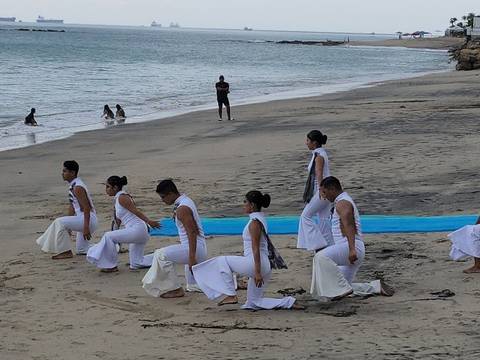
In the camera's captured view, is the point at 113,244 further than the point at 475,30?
No

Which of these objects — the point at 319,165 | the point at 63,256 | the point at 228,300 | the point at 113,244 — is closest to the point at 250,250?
the point at 228,300

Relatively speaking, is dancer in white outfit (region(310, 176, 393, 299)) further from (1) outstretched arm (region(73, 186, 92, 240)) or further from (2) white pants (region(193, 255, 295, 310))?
(1) outstretched arm (region(73, 186, 92, 240))

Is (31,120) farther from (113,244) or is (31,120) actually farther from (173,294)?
(173,294)

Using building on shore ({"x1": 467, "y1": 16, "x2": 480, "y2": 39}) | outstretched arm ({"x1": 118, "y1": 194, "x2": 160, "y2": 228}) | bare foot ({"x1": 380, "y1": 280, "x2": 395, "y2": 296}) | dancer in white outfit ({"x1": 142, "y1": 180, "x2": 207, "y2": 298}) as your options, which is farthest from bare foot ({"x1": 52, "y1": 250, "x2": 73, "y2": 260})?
building on shore ({"x1": 467, "y1": 16, "x2": 480, "y2": 39})

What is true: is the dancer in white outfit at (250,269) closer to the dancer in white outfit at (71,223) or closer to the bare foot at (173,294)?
the bare foot at (173,294)

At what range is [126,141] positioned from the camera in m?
21.5

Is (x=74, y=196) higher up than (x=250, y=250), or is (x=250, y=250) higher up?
(x=74, y=196)

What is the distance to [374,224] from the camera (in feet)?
33.5

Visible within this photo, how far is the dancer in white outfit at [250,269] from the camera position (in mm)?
6992

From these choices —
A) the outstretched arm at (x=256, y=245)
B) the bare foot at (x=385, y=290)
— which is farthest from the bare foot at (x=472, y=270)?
the outstretched arm at (x=256, y=245)

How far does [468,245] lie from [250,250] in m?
2.35

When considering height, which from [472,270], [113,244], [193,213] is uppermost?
[193,213]

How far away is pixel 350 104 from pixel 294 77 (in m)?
28.2

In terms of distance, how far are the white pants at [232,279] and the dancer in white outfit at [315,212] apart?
1.54m
